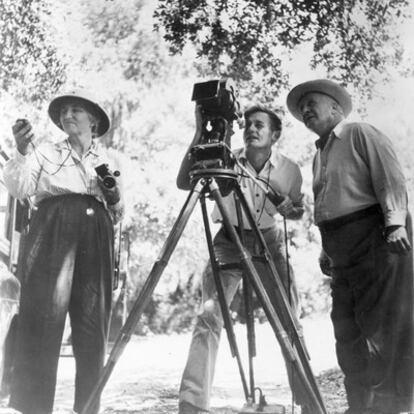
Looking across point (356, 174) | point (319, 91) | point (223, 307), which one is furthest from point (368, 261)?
point (319, 91)

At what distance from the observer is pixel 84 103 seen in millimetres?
2854

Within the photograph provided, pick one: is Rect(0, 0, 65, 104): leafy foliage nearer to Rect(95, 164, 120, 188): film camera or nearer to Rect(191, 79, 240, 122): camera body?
Rect(95, 164, 120, 188): film camera

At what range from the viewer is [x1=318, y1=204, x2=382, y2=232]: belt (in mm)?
2463

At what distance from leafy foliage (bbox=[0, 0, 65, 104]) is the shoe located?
1.77 m

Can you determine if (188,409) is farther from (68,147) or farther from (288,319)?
(68,147)

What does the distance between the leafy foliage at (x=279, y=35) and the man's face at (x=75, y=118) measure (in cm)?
60

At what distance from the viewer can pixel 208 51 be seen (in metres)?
2.88

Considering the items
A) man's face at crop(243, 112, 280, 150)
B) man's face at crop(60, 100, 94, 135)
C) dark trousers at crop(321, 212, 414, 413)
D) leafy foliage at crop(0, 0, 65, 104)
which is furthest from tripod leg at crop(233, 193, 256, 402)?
leafy foliage at crop(0, 0, 65, 104)

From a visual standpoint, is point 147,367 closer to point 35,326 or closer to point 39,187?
point 35,326

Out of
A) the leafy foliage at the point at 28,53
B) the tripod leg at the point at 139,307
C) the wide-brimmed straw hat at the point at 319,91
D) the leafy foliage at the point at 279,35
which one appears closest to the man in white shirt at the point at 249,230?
the wide-brimmed straw hat at the point at 319,91

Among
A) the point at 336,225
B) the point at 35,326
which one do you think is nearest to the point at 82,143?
the point at 35,326

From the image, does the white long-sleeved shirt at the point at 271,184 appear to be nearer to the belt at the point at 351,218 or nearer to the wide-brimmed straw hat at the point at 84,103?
the belt at the point at 351,218

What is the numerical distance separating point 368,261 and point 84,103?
1.66 m

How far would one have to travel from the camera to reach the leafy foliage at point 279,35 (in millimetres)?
2818
